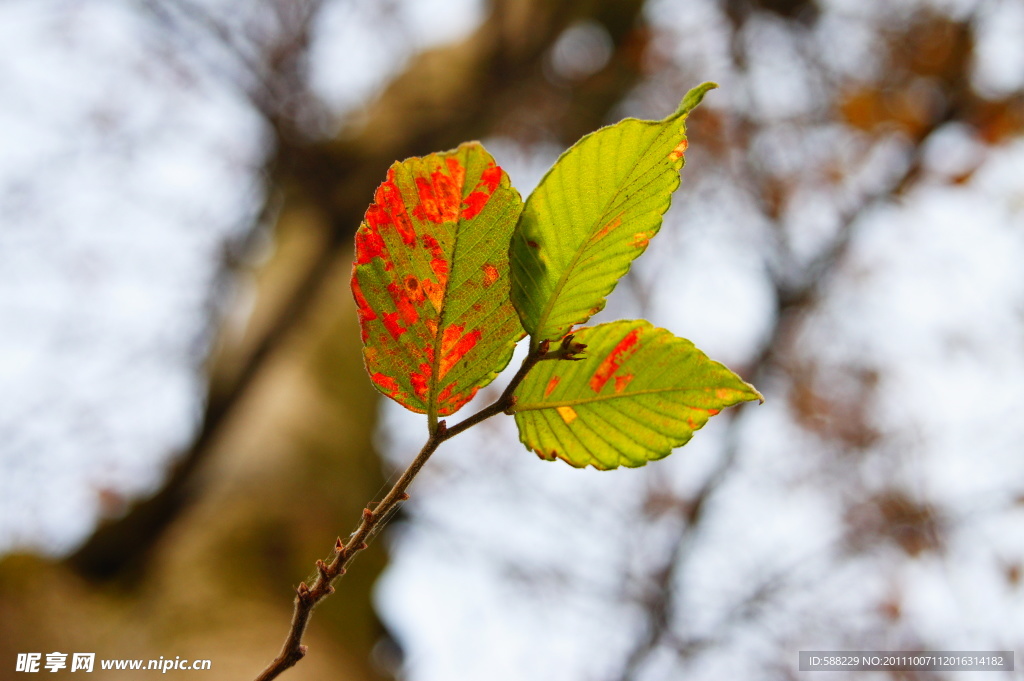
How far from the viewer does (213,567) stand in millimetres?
1061

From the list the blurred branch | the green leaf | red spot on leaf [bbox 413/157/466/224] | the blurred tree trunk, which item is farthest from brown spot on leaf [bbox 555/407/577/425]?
the blurred branch

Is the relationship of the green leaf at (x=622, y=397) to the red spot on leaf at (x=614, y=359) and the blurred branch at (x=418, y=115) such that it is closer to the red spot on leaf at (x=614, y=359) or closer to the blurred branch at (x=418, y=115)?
the red spot on leaf at (x=614, y=359)

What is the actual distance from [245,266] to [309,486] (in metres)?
1.33

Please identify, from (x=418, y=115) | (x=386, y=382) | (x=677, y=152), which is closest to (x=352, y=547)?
(x=386, y=382)

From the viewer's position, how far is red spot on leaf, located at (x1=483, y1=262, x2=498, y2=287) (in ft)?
0.86

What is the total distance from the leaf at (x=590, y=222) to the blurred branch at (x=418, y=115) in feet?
4.16

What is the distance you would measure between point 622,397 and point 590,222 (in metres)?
0.08

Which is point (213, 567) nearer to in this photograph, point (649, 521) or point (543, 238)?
point (543, 238)

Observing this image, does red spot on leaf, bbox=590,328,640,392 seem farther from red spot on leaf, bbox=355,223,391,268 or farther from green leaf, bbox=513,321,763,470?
red spot on leaf, bbox=355,223,391,268

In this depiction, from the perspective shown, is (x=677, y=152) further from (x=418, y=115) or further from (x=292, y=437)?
(x=418, y=115)

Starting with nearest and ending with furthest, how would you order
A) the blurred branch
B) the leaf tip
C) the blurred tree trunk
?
1. the leaf tip
2. the blurred tree trunk
3. the blurred branch

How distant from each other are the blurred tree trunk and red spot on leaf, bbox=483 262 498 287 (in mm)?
451

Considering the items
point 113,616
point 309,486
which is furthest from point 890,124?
point 113,616

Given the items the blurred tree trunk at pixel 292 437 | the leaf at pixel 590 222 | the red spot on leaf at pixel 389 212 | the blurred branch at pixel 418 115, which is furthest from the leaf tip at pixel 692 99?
the blurred branch at pixel 418 115
